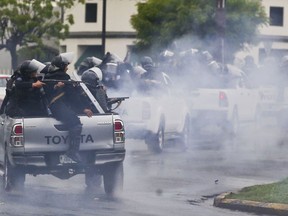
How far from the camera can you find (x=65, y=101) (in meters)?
16.0

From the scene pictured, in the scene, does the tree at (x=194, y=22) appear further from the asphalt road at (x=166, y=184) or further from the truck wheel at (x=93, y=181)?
the truck wheel at (x=93, y=181)

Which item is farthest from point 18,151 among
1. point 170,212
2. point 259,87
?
point 259,87

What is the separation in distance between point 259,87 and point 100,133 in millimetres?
18449

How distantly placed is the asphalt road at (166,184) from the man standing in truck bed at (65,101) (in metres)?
0.72

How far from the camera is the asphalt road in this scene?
1432 centimetres

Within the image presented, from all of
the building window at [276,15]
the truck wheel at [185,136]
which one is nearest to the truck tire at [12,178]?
the truck wheel at [185,136]

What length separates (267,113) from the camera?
114 feet

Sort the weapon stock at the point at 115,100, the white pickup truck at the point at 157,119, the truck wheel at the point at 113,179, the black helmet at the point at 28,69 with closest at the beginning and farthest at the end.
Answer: the truck wheel at the point at 113,179, the black helmet at the point at 28,69, the weapon stock at the point at 115,100, the white pickup truck at the point at 157,119

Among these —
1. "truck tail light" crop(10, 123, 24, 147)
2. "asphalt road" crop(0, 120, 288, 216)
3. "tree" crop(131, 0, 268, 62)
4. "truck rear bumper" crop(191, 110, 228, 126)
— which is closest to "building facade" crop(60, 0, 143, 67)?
"tree" crop(131, 0, 268, 62)

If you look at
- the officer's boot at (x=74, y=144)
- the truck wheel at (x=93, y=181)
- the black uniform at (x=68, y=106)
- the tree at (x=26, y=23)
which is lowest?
the tree at (x=26, y=23)

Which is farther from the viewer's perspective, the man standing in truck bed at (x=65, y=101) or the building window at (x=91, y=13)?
the building window at (x=91, y=13)

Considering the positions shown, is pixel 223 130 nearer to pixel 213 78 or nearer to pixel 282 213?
pixel 213 78

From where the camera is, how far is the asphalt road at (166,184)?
14.3 metres

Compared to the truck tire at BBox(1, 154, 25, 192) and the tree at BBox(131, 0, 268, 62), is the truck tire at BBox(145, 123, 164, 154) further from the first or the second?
the tree at BBox(131, 0, 268, 62)
